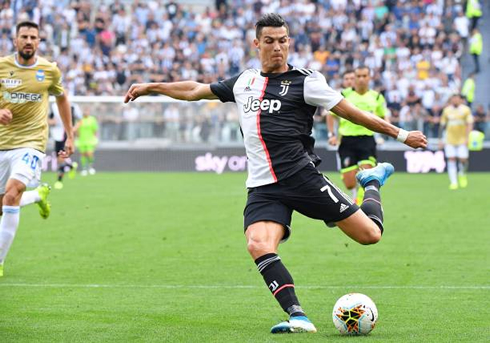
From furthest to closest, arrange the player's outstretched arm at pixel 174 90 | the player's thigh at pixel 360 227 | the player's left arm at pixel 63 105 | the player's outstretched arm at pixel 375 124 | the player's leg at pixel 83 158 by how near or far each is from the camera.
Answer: the player's leg at pixel 83 158 < the player's left arm at pixel 63 105 < the player's outstretched arm at pixel 174 90 < the player's thigh at pixel 360 227 < the player's outstretched arm at pixel 375 124

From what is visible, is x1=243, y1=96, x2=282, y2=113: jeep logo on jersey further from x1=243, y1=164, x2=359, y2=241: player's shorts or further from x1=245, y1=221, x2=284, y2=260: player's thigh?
x1=245, y1=221, x2=284, y2=260: player's thigh

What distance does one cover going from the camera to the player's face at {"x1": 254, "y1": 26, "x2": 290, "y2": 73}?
23.5ft

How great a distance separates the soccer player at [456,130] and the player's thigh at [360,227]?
57.8 feet

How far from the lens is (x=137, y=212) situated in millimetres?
18016

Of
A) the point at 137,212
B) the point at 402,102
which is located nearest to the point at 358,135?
the point at 137,212

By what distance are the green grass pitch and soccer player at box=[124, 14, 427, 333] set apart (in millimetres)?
732

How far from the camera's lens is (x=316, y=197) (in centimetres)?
727

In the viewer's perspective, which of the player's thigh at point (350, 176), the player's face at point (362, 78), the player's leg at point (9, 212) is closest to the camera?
the player's leg at point (9, 212)

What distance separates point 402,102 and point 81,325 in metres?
28.2

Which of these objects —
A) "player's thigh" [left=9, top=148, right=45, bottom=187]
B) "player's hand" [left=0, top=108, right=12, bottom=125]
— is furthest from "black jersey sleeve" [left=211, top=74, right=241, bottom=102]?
"player's thigh" [left=9, top=148, right=45, bottom=187]

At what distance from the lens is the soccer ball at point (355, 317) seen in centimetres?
684

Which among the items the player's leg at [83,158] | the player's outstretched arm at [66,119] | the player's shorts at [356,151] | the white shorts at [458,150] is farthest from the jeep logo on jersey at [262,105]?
the player's leg at [83,158]

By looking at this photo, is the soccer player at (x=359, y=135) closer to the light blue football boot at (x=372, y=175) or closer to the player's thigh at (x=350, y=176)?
the player's thigh at (x=350, y=176)

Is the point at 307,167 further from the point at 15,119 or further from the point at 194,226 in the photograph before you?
the point at 194,226
